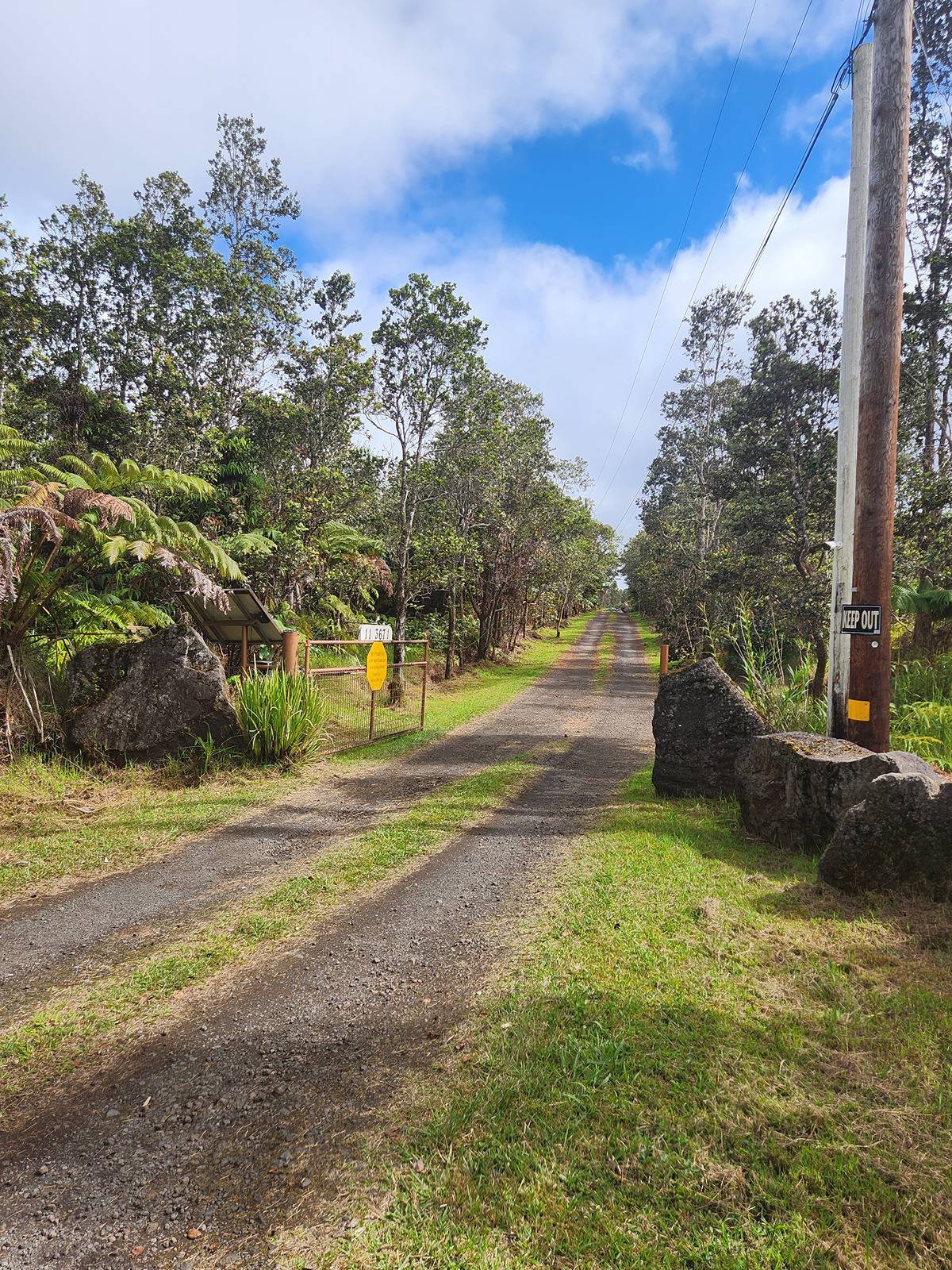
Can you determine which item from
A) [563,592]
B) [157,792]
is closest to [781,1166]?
[157,792]

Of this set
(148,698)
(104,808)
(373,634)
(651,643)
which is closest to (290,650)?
(373,634)

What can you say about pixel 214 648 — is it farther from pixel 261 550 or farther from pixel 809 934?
pixel 809 934

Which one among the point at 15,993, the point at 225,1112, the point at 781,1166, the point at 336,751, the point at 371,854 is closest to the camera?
the point at 781,1166

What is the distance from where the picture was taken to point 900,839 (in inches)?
164

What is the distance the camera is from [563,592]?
4950 centimetres

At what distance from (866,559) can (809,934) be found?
331 cm

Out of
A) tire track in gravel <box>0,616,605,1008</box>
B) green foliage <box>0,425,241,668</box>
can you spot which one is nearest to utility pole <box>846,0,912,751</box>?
tire track in gravel <box>0,616,605,1008</box>

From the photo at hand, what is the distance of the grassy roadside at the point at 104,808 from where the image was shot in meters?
5.07

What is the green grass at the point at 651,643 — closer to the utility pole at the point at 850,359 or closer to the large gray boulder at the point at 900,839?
the utility pole at the point at 850,359

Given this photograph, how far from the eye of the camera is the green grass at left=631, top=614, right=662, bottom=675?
2561cm

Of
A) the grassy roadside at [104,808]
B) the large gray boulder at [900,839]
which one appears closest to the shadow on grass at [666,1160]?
the large gray boulder at [900,839]

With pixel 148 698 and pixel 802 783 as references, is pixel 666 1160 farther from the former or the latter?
pixel 148 698

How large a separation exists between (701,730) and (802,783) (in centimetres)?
169

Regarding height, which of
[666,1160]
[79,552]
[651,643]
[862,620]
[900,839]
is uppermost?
[79,552]
